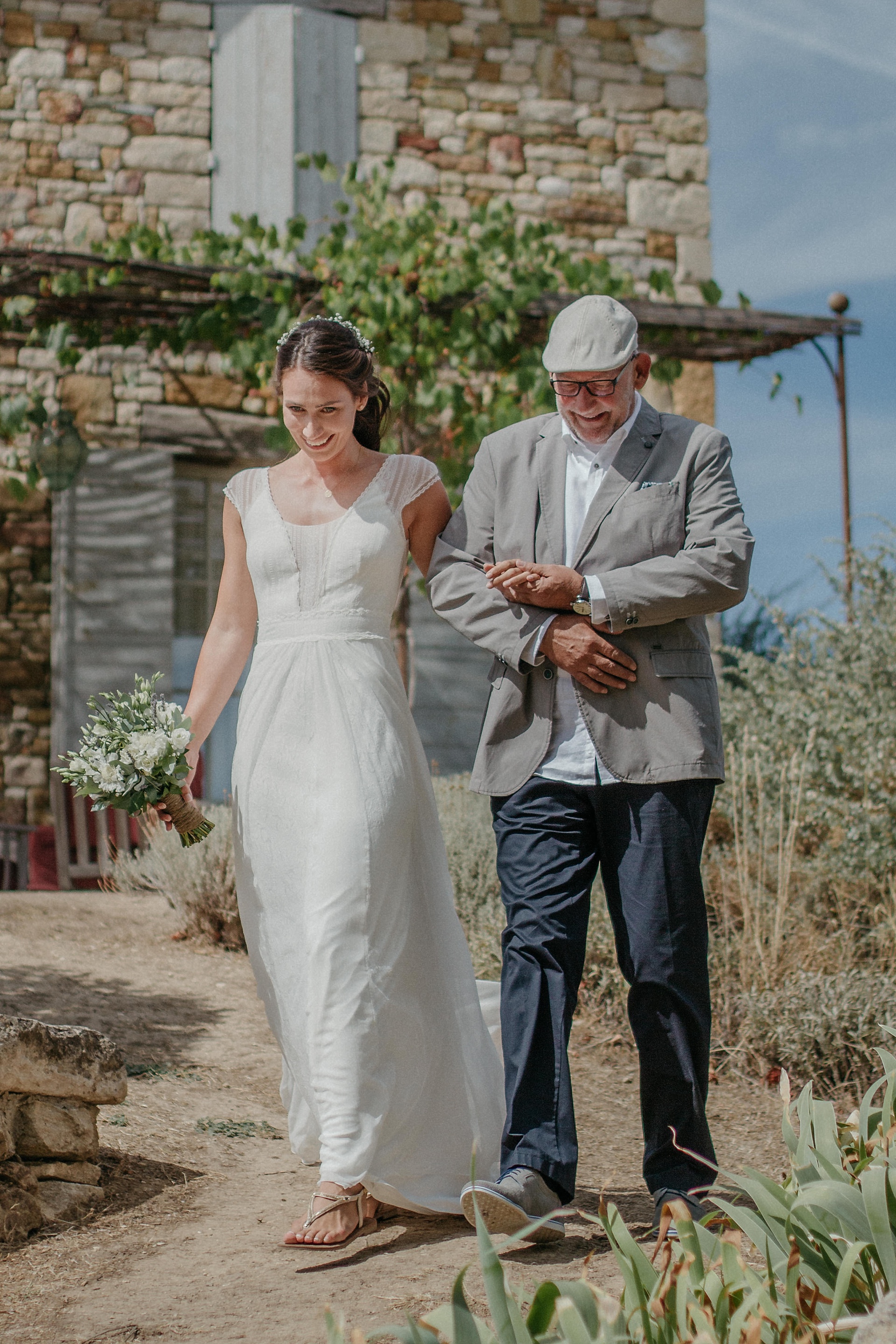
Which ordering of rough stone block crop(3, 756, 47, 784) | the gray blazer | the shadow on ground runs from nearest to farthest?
the gray blazer → the shadow on ground → rough stone block crop(3, 756, 47, 784)

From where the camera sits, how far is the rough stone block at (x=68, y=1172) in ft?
9.52

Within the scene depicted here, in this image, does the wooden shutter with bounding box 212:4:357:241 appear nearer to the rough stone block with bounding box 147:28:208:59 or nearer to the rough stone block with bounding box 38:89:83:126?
the rough stone block with bounding box 147:28:208:59

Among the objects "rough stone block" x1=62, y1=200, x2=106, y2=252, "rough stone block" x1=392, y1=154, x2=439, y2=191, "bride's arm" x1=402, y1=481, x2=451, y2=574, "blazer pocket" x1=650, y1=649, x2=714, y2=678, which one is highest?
"rough stone block" x1=392, y1=154, x2=439, y2=191

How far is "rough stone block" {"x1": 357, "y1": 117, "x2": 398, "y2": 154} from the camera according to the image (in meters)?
8.73

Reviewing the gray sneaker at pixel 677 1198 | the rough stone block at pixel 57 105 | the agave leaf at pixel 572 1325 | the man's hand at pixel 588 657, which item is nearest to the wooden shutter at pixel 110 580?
the rough stone block at pixel 57 105

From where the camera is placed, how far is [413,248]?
731 centimetres

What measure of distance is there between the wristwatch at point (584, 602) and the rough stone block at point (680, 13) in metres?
A: 7.78

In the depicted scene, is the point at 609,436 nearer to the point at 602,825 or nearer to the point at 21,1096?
the point at 602,825

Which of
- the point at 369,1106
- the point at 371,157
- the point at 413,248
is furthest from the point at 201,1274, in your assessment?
the point at 371,157

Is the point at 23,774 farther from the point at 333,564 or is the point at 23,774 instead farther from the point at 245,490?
the point at 333,564

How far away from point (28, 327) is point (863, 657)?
5.12m

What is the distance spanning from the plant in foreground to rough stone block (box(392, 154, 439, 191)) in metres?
7.70

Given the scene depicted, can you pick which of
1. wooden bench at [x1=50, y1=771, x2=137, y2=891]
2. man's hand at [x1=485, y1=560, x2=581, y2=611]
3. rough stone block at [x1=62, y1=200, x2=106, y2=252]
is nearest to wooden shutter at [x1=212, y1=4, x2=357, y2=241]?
rough stone block at [x1=62, y1=200, x2=106, y2=252]

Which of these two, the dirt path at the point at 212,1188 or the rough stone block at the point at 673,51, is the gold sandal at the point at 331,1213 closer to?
the dirt path at the point at 212,1188
